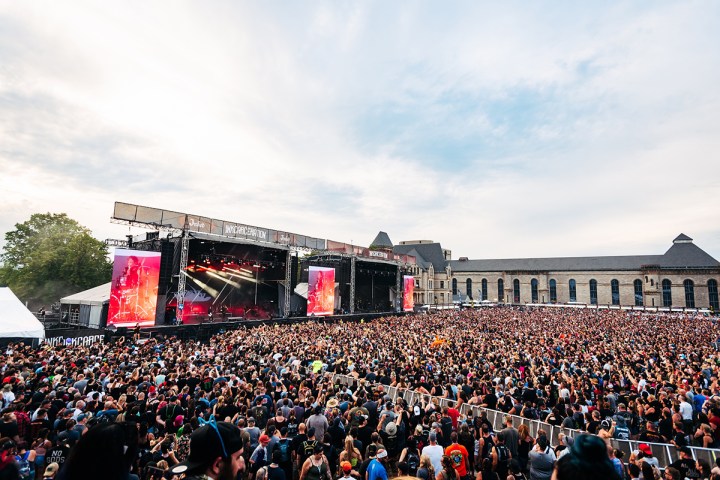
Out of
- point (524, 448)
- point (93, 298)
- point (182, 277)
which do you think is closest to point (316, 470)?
point (524, 448)

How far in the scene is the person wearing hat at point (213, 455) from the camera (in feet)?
6.99

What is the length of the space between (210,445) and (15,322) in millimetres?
20794

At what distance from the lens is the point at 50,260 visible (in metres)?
39.6

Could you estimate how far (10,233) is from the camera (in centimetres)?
4231

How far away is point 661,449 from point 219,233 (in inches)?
1034

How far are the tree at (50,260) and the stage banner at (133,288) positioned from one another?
82.2 feet

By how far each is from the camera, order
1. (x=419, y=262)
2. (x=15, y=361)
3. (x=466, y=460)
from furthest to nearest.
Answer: (x=419, y=262)
(x=15, y=361)
(x=466, y=460)

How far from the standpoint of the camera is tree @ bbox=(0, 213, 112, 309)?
3959 centimetres

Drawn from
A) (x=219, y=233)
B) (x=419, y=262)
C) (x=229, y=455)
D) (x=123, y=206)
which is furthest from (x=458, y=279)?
(x=229, y=455)

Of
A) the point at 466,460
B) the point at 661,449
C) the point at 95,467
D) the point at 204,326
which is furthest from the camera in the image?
the point at 204,326

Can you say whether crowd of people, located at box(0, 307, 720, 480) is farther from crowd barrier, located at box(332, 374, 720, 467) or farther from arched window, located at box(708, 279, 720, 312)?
arched window, located at box(708, 279, 720, 312)

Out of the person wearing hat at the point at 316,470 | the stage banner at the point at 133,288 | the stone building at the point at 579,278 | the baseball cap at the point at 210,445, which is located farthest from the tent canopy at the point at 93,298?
the stone building at the point at 579,278

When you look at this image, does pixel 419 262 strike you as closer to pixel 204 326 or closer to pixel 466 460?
pixel 204 326

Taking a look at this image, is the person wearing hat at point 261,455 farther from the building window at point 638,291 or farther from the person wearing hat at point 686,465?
the building window at point 638,291
